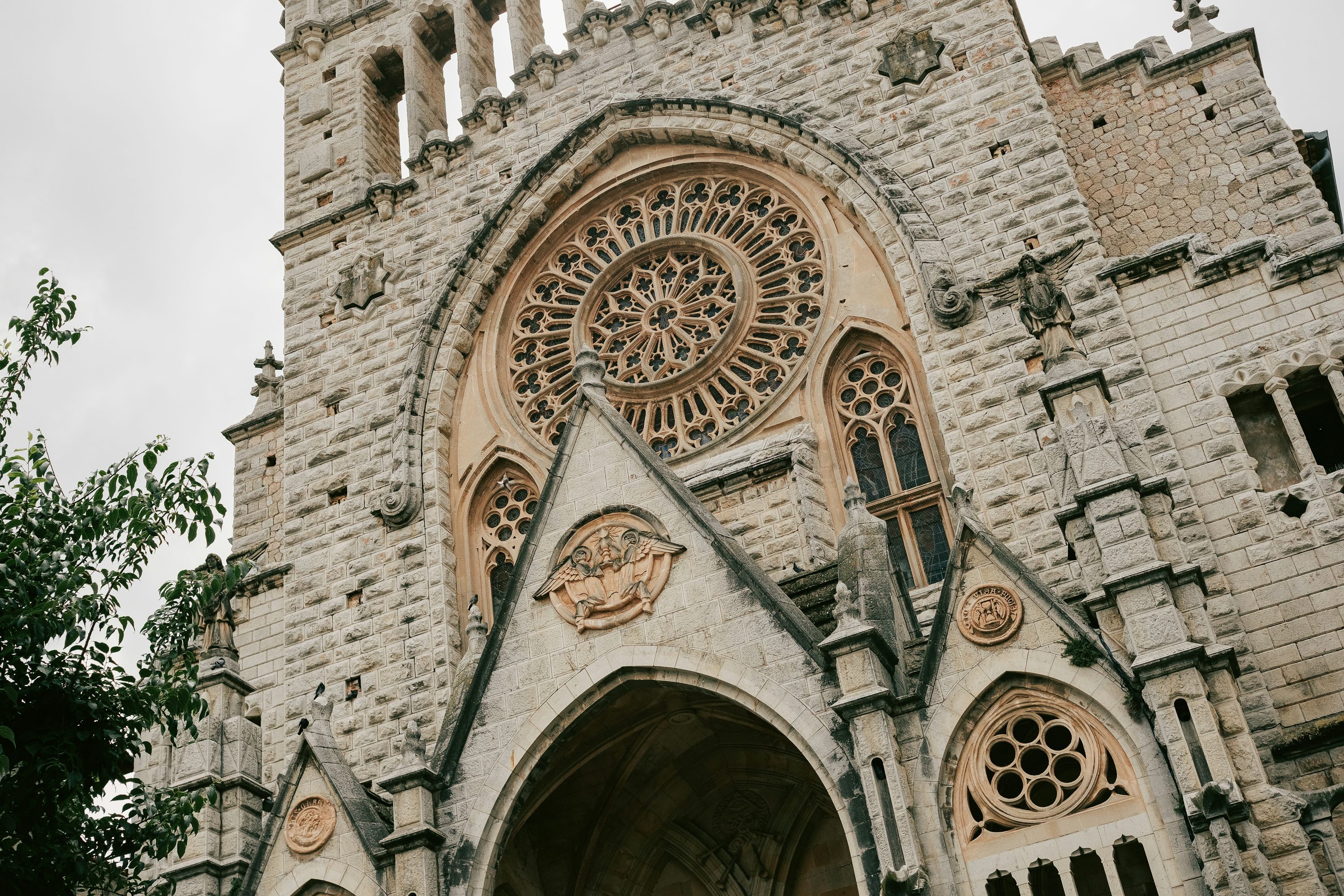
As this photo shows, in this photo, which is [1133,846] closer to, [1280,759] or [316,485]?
[1280,759]

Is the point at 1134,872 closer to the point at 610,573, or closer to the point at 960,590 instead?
the point at 960,590

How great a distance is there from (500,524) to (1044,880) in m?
8.00

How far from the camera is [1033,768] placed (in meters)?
10.4

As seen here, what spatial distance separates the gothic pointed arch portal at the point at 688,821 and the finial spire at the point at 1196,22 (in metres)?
9.86

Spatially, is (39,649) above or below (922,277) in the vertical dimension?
below

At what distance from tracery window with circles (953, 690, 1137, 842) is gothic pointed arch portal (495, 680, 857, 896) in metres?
2.96

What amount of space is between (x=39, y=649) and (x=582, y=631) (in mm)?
4172

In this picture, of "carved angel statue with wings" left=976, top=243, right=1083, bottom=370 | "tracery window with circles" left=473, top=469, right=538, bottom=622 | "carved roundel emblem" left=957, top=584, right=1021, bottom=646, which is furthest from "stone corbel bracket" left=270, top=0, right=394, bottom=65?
"carved roundel emblem" left=957, top=584, right=1021, bottom=646

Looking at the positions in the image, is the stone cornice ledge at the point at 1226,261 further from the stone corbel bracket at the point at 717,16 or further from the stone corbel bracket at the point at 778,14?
the stone corbel bracket at the point at 717,16

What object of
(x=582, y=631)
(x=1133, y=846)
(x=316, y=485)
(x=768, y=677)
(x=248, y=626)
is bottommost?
(x=1133, y=846)

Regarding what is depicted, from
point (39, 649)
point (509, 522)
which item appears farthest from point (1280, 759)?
point (39, 649)

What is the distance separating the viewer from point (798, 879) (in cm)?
1335

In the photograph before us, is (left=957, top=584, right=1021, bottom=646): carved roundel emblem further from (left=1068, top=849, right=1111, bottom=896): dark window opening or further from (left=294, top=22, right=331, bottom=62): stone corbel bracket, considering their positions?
(left=294, top=22, right=331, bottom=62): stone corbel bracket

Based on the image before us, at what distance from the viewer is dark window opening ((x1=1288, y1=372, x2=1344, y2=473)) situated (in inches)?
528
